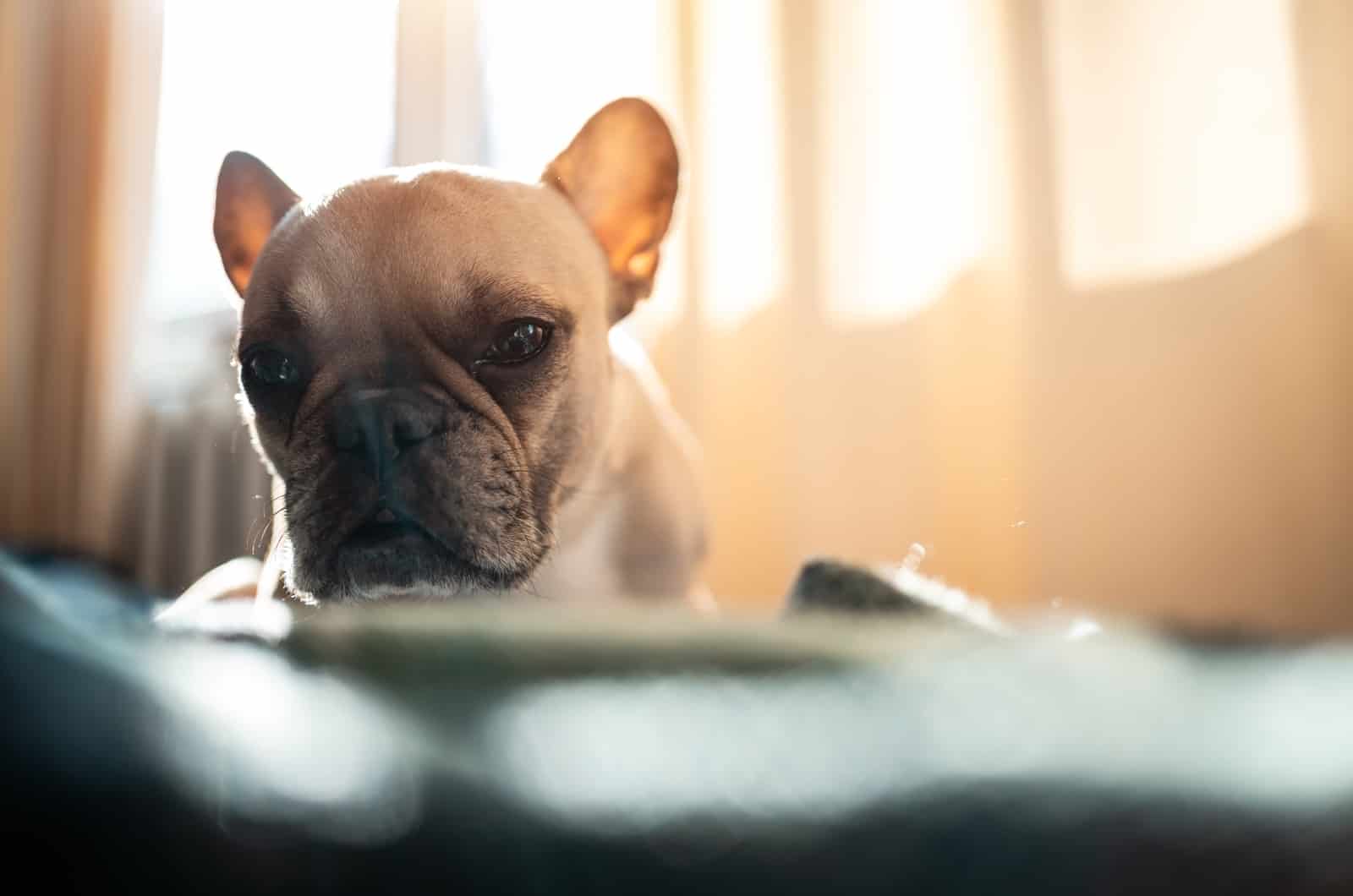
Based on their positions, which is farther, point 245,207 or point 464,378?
point 245,207

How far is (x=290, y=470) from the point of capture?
0.96 metres

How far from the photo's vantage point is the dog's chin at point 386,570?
35.1 inches


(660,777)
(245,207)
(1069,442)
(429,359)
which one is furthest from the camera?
(1069,442)

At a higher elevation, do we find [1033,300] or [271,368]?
[1033,300]

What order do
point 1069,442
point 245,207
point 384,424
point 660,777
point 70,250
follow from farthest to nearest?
1. point 70,250
2. point 1069,442
3. point 245,207
4. point 384,424
5. point 660,777

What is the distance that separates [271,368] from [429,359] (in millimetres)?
186

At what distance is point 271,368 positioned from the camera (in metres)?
1.05

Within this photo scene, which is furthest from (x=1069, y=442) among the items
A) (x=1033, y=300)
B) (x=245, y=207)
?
(x=245, y=207)

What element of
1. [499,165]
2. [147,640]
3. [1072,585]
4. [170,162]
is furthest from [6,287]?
[147,640]

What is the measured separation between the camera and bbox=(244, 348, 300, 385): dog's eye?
3.40 ft

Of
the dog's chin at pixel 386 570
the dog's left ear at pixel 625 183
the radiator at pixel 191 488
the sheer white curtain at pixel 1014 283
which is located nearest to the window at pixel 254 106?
the radiator at pixel 191 488

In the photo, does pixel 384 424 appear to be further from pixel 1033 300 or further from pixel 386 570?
pixel 1033 300

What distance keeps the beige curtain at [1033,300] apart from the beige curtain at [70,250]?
5.03 ft

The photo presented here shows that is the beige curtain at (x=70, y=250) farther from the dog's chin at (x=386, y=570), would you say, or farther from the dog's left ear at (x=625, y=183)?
the dog's chin at (x=386, y=570)
